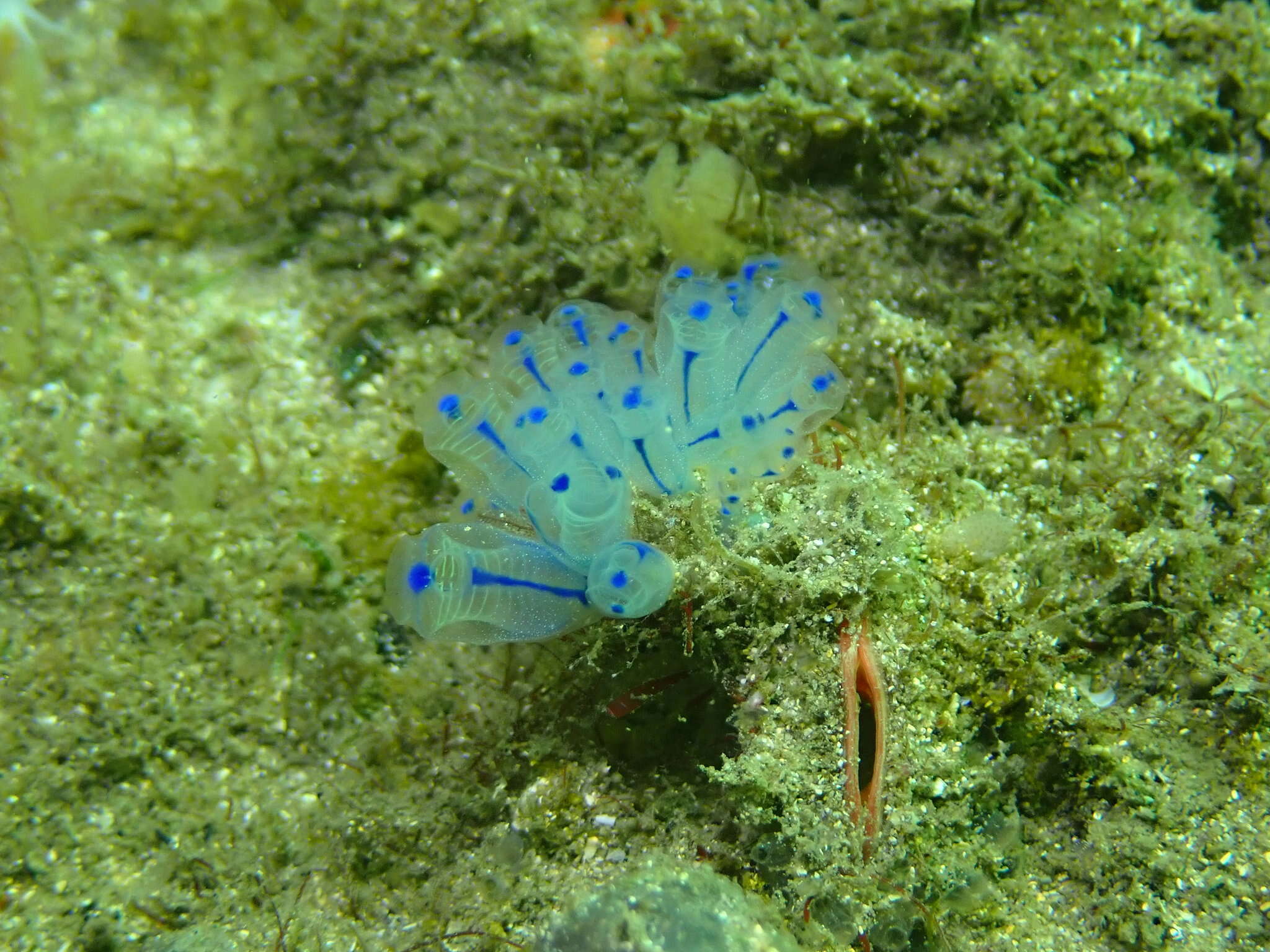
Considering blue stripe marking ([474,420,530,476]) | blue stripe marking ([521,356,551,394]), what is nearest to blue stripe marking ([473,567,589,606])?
blue stripe marking ([474,420,530,476])

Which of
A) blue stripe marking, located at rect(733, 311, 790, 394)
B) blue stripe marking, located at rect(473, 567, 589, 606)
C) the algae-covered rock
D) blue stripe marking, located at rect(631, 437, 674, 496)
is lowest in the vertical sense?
the algae-covered rock

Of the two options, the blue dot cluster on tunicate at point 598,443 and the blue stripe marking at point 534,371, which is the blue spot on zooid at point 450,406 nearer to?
the blue dot cluster on tunicate at point 598,443

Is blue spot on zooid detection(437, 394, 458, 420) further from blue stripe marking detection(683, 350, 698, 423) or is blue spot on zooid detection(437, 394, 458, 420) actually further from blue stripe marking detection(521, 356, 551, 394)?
blue stripe marking detection(683, 350, 698, 423)

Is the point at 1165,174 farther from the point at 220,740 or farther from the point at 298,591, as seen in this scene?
the point at 220,740

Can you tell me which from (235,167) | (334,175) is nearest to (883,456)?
(334,175)

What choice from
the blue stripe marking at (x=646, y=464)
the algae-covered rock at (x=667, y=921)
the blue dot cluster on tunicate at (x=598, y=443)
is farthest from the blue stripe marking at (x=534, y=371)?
the algae-covered rock at (x=667, y=921)

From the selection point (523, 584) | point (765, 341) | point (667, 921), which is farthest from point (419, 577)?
point (765, 341)
